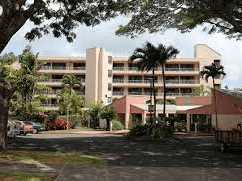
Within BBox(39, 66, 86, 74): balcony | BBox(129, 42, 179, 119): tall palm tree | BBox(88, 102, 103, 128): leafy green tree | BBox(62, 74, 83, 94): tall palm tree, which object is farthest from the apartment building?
BBox(129, 42, 179, 119): tall palm tree

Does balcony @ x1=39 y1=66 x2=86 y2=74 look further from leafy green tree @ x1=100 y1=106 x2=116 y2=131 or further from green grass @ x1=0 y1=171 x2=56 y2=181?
green grass @ x1=0 y1=171 x2=56 y2=181

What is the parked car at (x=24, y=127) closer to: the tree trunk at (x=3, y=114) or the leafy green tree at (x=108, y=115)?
the leafy green tree at (x=108, y=115)

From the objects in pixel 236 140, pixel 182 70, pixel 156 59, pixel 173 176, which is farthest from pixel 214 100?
pixel 182 70

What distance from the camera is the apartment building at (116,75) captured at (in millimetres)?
95938

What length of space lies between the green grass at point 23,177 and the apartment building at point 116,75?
78364mm

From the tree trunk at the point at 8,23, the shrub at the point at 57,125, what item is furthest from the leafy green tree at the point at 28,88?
the tree trunk at the point at 8,23

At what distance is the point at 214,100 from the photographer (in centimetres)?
4941

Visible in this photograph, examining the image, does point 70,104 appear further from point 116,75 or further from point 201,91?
point 116,75

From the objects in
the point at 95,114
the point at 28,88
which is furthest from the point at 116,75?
the point at 28,88

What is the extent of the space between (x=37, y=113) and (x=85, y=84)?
33054 millimetres

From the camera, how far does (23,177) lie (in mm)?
15344

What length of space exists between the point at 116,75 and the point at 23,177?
274 feet

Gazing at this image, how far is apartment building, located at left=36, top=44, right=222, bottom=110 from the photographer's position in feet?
315

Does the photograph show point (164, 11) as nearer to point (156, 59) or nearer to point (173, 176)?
point (173, 176)
